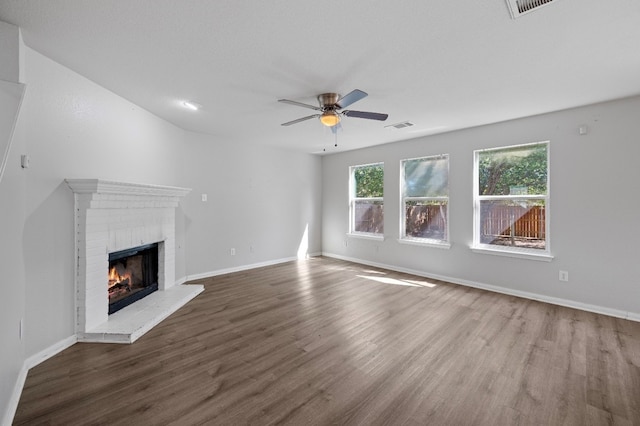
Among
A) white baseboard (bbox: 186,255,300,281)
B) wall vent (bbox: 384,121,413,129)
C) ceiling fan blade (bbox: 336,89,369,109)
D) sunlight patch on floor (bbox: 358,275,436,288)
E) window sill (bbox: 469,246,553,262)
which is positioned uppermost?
wall vent (bbox: 384,121,413,129)

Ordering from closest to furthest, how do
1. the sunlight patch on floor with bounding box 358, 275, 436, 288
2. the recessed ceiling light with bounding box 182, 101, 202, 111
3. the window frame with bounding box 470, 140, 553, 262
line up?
the recessed ceiling light with bounding box 182, 101, 202, 111
the window frame with bounding box 470, 140, 553, 262
the sunlight patch on floor with bounding box 358, 275, 436, 288

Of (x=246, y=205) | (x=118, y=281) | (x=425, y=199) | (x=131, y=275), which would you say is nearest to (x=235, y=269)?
(x=246, y=205)

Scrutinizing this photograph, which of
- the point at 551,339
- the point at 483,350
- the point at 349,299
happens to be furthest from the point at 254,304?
the point at 551,339

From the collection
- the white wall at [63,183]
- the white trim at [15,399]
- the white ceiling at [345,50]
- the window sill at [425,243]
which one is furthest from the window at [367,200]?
the white trim at [15,399]

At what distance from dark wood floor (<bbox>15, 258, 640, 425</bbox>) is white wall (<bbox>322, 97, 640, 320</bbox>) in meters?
0.38

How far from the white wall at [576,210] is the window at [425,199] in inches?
7.3

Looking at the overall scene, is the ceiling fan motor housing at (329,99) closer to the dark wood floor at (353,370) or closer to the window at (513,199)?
the dark wood floor at (353,370)

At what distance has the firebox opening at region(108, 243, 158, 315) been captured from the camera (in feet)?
10.4

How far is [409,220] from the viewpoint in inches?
Result: 212

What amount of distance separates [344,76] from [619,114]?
3.35 m

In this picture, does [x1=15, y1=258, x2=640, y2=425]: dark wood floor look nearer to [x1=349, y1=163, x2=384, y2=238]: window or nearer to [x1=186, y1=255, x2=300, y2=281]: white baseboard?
[x1=186, y1=255, x2=300, y2=281]: white baseboard

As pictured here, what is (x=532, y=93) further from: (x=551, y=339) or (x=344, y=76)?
(x=551, y=339)

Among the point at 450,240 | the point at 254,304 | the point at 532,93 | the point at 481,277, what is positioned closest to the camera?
the point at 532,93

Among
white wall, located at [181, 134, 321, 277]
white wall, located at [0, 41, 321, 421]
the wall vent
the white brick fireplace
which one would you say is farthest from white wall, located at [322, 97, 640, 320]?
the white brick fireplace
